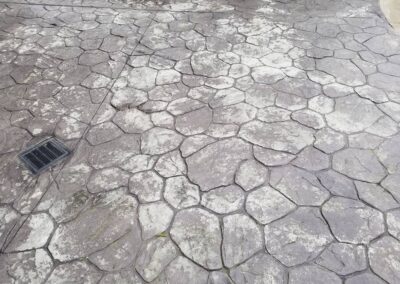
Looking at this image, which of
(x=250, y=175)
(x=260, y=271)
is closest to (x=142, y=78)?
(x=250, y=175)

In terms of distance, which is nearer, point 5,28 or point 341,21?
point 341,21

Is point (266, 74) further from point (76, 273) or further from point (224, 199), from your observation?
point (76, 273)

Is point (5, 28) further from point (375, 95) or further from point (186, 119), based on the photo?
point (375, 95)

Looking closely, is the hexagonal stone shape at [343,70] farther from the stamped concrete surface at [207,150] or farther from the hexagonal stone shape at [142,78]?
the hexagonal stone shape at [142,78]

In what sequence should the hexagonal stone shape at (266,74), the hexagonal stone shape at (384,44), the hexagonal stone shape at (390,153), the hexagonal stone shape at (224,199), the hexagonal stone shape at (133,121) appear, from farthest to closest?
the hexagonal stone shape at (384,44) < the hexagonal stone shape at (266,74) < the hexagonal stone shape at (133,121) < the hexagonal stone shape at (390,153) < the hexagonal stone shape at (224,199)

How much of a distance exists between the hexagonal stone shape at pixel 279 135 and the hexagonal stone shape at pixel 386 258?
1364 mm

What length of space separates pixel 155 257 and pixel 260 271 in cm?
101

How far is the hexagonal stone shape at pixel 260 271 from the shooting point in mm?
2895

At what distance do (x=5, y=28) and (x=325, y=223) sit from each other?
7.46m

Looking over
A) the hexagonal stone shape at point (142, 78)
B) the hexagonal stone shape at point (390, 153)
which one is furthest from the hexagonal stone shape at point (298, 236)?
the hexagonal stone shape at point (142, 78)

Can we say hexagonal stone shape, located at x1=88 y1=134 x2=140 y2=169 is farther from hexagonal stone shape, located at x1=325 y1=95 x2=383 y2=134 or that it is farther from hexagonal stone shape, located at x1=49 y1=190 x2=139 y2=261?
hexagonal stone shape, located at x1=325 y1=95 x2=383 y2=134

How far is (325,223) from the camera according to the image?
3256mm

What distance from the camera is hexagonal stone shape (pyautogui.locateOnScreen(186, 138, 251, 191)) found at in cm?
375

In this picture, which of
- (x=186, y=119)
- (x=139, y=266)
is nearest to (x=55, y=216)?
(x=139, y=266)
